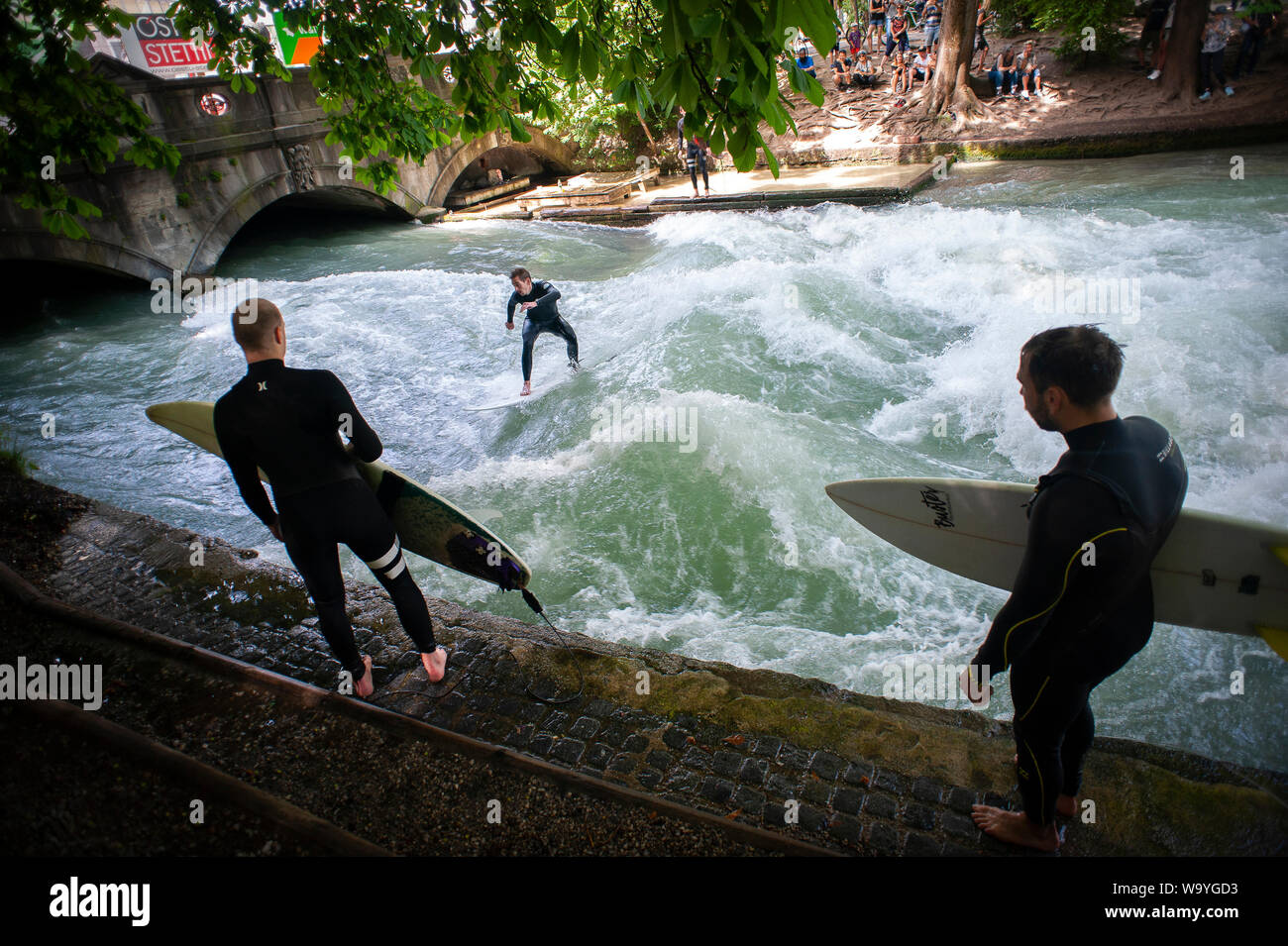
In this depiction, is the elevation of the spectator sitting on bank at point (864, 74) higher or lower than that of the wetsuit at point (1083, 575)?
higher

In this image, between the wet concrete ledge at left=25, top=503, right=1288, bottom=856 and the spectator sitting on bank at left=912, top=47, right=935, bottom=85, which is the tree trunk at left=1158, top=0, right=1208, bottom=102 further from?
the wet concrete ledge at left=25, top=503, right=1288, bottom=856

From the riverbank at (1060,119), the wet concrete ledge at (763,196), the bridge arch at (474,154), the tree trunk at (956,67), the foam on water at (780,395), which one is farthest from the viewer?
the bridge arch at (474,154)

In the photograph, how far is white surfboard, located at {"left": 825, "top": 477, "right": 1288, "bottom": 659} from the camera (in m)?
2.69

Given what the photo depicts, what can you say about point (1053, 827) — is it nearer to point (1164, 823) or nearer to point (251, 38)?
point (1164, 823)

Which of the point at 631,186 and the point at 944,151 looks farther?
the point at 631,186

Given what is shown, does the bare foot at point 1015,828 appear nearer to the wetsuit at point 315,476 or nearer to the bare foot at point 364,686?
the wetsuit at point 315,476

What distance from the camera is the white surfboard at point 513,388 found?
870 cm

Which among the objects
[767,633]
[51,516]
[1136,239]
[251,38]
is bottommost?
[767,633]

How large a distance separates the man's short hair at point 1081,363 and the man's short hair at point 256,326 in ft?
9.24

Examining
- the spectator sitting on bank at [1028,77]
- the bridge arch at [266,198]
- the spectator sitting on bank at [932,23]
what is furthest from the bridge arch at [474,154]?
the spectator sitting on bank at [1028,77]

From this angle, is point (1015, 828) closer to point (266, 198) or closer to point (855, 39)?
point (266, 198)
